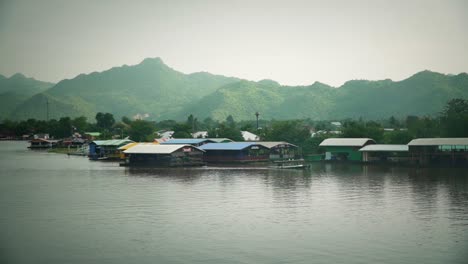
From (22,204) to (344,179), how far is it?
74.2ft

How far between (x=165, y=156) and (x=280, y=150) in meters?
14.4

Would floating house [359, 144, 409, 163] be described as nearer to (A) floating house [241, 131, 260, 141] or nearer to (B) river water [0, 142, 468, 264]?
(B) river water [0, 142, 468, 264]

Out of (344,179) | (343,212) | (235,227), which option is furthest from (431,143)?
(235,227)

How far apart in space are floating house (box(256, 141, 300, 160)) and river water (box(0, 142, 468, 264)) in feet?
59.3

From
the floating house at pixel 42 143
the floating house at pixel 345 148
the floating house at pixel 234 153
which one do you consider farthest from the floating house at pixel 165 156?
the floating house at pixel 42 143

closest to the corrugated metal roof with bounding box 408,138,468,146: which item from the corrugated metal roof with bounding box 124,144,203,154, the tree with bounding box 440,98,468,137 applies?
the tree with bounding box 440,98,468,137

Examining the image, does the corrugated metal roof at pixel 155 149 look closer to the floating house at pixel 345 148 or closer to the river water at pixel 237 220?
the river water at pixel 237 220

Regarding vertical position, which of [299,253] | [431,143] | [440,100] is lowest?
[299,253]

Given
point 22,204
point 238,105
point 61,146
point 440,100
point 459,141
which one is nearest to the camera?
point 22,204

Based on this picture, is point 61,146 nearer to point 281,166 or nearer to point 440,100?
point 281,166

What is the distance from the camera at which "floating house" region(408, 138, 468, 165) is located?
153 feet

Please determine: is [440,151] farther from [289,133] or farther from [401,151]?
[289,133]

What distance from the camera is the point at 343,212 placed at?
24.7 metres

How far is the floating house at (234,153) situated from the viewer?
55.0 m
